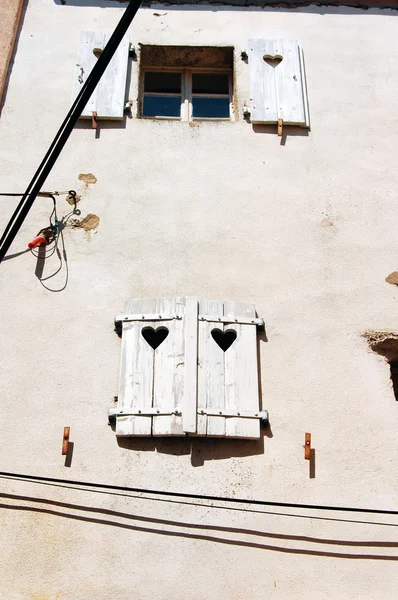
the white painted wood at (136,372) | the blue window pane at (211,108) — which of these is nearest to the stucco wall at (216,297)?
the white painted wood at (136,372)

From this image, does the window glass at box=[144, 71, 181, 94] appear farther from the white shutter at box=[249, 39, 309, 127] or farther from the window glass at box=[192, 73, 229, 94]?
the white shutter at box=[249, 39, 309, 127]

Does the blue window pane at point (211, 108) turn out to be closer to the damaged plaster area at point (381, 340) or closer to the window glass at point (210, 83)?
the window glass at point (210, 83)

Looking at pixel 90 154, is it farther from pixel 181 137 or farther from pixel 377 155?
pixel 377 155

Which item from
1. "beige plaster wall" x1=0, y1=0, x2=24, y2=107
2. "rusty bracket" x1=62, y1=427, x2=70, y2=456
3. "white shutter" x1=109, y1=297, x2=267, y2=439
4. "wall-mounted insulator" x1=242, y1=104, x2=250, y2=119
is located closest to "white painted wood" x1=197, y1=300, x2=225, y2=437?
"white shutter" x1=109, y1=297, x2=267, y2=439

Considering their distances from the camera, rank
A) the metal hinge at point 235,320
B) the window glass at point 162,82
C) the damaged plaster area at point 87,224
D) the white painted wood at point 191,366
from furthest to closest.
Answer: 1. the window glass at point 162,82
2. the damaged plaster area at point 87,224
3. the metal hinge at point 235,320
4. the white painted wood at point 191,366

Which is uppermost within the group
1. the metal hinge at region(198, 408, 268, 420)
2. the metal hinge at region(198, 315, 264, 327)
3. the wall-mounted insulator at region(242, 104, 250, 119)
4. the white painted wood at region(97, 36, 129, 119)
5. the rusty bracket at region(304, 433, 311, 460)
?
the white painted wood at region(97, 36, 129, 119)

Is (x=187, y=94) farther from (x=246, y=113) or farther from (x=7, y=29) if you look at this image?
(x=7, y=29)

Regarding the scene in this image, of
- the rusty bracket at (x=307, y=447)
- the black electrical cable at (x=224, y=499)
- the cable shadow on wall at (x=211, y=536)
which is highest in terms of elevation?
the rusty bracket at (x=307, y=447)

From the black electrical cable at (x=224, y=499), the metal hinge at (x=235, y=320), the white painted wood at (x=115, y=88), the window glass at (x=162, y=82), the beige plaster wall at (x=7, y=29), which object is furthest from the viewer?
the window glass at (x=162, y=82)
